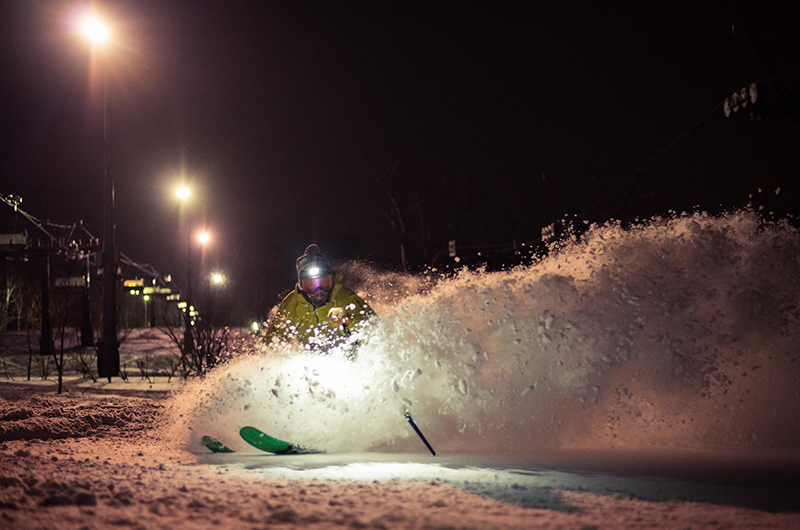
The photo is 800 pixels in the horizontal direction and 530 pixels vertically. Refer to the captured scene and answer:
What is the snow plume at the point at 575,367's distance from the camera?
7.39 metres

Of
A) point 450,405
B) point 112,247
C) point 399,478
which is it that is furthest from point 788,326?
point 112,247

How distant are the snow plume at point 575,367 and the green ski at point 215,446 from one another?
0.29 metres

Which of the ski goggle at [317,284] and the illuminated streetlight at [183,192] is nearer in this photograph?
the ski goggle at [317,284]

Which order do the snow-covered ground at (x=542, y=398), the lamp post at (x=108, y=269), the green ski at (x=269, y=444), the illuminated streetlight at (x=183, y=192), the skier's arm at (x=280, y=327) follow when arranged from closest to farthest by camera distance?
the snow-covered ground at (x=542, y=398) < the green ski at (x=269, y=444) < the skier's arm at (x=280, y=327) < the lamp post at (x=108, y=269) < the illuminated streetlight at (x=183, y=192)

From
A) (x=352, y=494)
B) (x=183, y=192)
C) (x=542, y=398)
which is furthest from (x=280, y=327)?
(x=183, y=192)

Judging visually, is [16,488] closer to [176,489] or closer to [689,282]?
[176,489]

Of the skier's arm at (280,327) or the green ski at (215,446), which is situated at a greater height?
the skier's arm at (280,327)

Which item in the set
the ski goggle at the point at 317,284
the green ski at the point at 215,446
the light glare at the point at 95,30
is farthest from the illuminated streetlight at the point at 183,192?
the green ski at the point at 215,446

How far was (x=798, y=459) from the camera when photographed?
6.44m

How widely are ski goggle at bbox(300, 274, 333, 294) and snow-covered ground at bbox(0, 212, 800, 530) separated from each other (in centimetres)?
82

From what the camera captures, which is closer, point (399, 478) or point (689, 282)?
point (399, 478)

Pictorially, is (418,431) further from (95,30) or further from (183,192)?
(183,192)

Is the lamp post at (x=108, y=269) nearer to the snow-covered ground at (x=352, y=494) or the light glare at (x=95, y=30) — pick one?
the light glare at (x=95, y=30)

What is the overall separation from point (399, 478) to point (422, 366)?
97.7 inches
